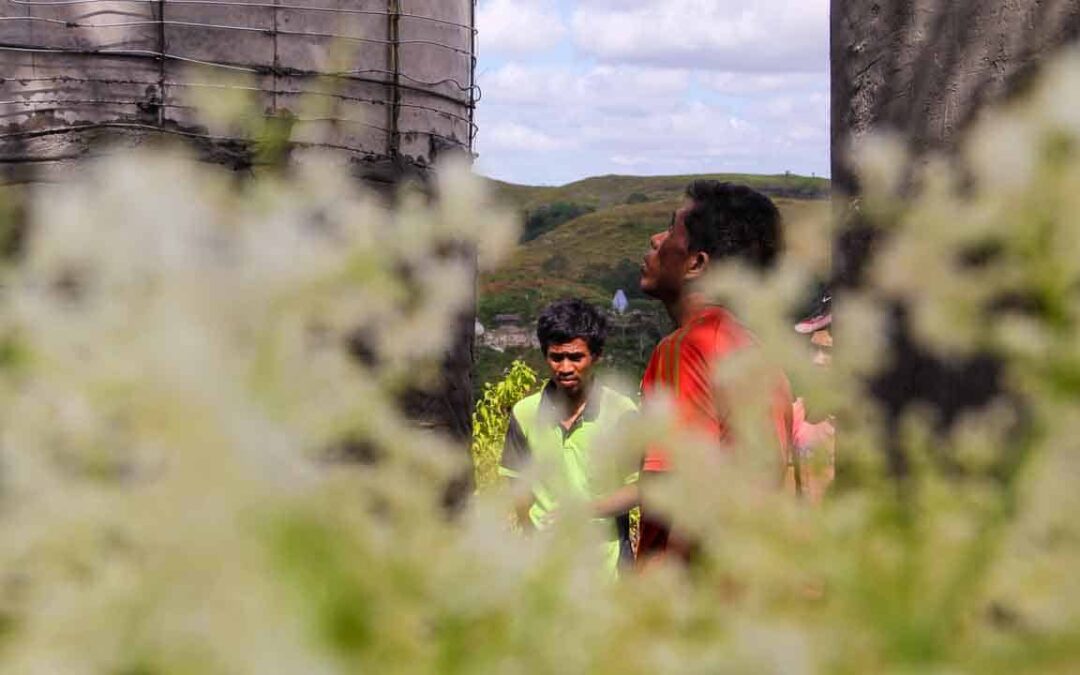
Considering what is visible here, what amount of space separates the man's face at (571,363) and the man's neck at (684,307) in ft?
6.51

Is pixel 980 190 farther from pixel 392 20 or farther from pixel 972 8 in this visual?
pixel 392 20

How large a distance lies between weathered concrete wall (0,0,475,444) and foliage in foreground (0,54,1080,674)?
258 cm

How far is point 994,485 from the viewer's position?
0.50 meters

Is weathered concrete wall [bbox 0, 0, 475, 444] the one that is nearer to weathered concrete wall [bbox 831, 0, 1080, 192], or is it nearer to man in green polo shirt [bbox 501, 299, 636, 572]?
weathered concrete wall [bbox 831, 0, 1080, 192]

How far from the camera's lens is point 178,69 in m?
3.36

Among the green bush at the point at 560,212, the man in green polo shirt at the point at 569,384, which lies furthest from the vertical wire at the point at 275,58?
the green bush at the point at 560,212

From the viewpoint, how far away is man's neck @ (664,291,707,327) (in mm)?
4027

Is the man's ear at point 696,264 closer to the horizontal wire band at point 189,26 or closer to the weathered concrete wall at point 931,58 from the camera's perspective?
the horizontal wire band at point 189,26

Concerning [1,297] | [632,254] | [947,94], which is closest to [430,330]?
[1,297]

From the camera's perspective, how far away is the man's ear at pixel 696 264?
4191 millimetres

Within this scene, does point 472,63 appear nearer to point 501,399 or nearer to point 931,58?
point 931,58

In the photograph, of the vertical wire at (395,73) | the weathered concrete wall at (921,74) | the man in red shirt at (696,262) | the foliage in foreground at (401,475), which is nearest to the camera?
the foliage in foreground at (401,475)

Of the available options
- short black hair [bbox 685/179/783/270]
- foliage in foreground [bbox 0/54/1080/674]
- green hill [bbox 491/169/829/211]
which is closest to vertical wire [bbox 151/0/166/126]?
short black hair [bbox 685/179/783/270]

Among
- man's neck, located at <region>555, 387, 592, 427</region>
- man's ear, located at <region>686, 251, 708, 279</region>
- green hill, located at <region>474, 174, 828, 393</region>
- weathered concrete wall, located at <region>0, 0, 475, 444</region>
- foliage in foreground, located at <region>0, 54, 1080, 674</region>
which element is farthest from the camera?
green hill, located at <region>474, 174, 828, 393</region>
